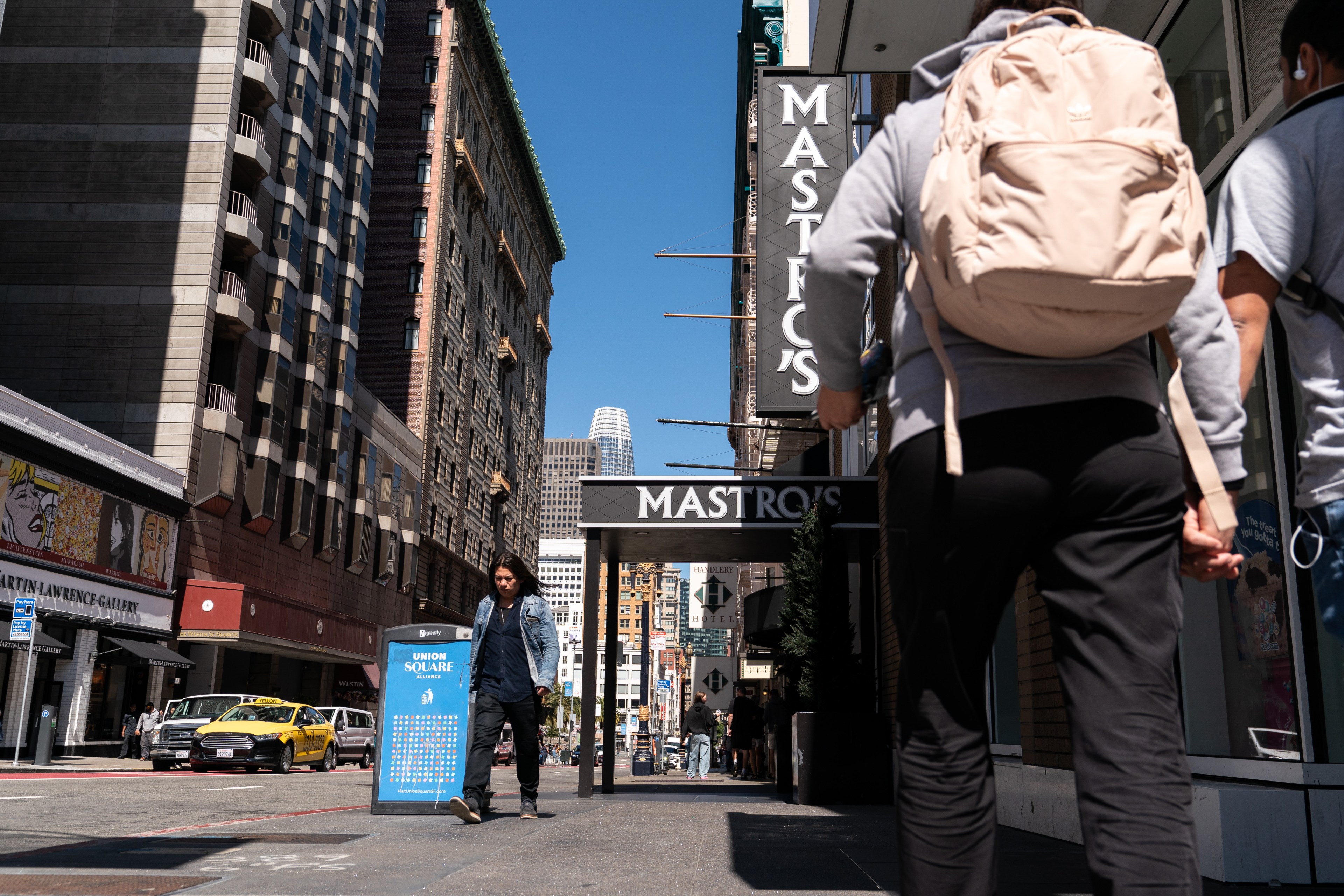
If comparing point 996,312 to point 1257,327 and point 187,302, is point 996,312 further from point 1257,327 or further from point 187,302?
point 187,302

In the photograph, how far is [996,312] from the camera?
1.98 meters

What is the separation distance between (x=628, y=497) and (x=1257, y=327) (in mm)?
10354

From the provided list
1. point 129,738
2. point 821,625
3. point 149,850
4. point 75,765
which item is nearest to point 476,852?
point 149,850

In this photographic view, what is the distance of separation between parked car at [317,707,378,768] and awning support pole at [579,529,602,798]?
17.8 m

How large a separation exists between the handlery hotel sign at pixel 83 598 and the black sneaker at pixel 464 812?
60.8 feet

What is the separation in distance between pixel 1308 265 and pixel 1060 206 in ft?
3.17

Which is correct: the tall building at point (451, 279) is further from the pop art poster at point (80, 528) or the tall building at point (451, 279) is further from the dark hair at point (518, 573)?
the dark hair at point (518, 573)

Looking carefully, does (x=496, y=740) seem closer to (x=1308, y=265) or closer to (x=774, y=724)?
(x=1308, y=265)

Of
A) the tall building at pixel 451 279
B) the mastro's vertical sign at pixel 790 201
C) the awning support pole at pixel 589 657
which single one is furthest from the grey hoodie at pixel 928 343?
the tall building at pixel 451 279

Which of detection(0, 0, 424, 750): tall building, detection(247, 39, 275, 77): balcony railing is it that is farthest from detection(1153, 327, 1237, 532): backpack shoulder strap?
Result: detection(247, 39, 275, 77): balcony railing

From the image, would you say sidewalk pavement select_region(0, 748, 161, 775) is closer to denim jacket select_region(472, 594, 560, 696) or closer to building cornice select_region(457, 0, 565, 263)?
denim jacket select_region(472, 594, 560, 696)

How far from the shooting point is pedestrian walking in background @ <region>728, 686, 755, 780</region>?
23609mm

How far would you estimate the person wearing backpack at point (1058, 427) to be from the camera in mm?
1931

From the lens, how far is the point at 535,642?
26.7 ft
